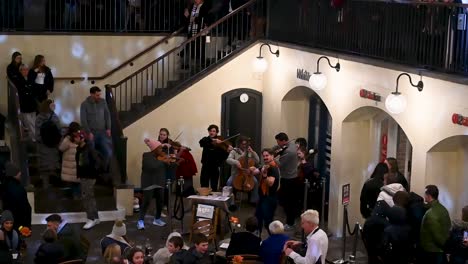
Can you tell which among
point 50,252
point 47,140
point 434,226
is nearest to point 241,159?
point 47,140

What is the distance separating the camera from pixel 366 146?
54.1 feet

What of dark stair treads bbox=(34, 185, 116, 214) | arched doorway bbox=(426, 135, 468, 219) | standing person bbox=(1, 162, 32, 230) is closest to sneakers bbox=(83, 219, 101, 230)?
dark stair treads bbox=(34, 185, 116, 214)

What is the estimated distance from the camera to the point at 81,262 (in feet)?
38.6

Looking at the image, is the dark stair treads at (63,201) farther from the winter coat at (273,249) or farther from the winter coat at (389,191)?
the winter coat at (273,249)

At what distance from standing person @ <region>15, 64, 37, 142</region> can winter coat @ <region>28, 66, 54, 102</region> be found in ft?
0.55

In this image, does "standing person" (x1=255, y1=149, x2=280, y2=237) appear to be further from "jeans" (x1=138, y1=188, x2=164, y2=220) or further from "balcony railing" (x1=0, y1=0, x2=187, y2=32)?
"balcony railing" (x1=0, y1=0, x2=187, y2=32)

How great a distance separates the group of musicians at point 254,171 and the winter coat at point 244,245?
3.21m

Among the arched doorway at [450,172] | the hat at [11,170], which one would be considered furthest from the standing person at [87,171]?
the arched doorway at [450,172]

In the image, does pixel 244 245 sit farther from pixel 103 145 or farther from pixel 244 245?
pixel 103 145

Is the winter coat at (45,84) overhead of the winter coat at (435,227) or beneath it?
overhead

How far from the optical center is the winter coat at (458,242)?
12047mm

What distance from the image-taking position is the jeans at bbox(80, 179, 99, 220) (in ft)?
52.3

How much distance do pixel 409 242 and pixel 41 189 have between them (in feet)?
22.5

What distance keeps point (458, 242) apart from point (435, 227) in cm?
63
